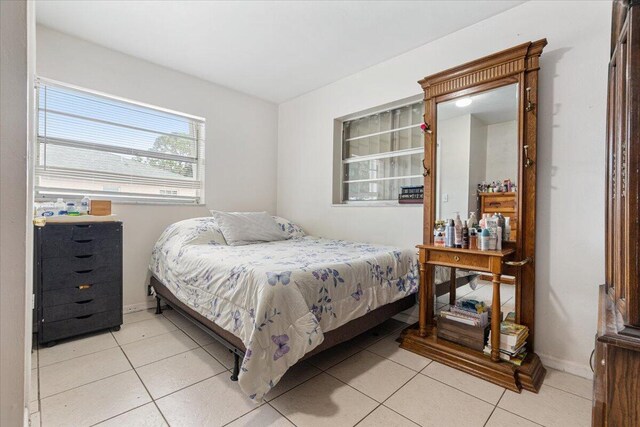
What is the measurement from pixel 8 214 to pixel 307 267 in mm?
1245

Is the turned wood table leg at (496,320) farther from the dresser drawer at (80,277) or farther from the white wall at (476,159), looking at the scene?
the dresser drawer at (80,277)

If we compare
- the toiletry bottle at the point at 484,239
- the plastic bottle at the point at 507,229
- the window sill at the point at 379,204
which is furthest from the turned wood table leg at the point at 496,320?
the window sill at the point at 379,204

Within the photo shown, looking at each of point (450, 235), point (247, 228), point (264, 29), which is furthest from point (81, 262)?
point (450, 235)

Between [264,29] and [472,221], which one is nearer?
[472,221]

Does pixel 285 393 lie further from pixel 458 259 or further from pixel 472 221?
pixel 472 221

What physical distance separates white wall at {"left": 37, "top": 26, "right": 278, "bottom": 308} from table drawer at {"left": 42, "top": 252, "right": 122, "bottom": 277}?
44 centimetres

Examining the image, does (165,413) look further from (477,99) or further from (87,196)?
(477,99)

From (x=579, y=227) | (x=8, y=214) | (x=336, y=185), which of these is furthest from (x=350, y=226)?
(x=8, y=214)

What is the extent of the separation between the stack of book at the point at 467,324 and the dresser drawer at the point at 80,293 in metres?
2.55

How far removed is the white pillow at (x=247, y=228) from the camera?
276cm

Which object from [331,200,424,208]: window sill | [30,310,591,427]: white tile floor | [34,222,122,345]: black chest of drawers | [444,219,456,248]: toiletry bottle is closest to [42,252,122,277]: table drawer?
[34,222,122,345]: black chest of drawers

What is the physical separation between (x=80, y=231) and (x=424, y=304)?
2.67 metres

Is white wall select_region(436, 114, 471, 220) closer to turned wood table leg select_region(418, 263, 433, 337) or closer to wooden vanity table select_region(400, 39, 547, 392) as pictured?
wooden vanity table select_region(400, 39, 547, 392)

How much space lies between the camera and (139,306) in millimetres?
2830
